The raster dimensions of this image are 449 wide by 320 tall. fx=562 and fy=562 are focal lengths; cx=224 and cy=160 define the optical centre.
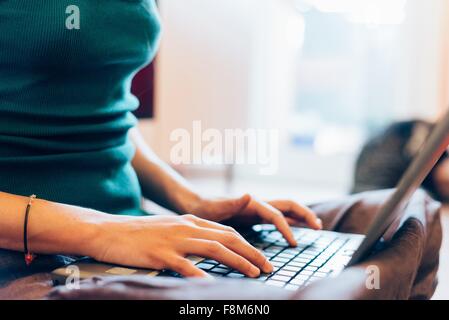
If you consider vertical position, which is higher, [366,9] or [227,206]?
[366,9]

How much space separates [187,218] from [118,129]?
0.19 m

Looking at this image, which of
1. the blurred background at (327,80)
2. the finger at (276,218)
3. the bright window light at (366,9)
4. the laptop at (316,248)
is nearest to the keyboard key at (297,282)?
the laptop at (316,248)

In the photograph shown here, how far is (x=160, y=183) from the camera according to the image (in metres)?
0.84

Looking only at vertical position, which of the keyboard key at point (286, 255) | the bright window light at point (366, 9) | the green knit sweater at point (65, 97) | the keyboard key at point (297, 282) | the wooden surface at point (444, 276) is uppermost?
the bright window light at point (366, 9)

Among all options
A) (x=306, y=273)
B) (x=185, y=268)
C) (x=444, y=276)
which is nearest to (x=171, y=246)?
(x=185, y=268)

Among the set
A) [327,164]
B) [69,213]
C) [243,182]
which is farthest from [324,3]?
[69,213]

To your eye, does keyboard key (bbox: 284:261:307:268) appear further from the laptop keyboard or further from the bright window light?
the bright window light

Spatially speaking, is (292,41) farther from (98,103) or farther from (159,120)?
(98,103)

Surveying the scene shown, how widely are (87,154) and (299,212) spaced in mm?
288

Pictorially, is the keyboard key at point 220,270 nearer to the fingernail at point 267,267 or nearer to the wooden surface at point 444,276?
the fingernail at point 267,267

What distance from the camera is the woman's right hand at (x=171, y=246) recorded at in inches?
19.5

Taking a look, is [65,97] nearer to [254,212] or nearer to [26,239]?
[26,239]

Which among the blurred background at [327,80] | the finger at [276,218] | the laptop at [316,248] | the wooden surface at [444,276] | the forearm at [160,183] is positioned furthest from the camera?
the blurred background at [327,80]
